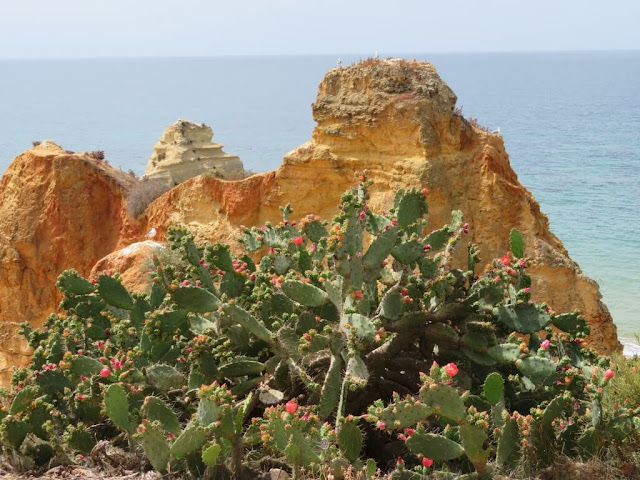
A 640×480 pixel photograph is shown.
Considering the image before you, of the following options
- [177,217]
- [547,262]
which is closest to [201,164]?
[177,217]

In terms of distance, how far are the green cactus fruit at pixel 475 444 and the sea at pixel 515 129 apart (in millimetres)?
12795

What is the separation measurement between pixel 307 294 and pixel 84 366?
1.63m

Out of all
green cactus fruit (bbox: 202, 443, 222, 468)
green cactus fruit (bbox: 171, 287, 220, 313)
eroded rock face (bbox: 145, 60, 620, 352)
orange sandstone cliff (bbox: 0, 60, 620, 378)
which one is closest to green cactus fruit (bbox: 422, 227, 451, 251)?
green cactus fruit (bbox: 171, 287, 220, 313)

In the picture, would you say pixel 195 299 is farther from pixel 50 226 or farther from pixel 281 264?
pixel 50 226

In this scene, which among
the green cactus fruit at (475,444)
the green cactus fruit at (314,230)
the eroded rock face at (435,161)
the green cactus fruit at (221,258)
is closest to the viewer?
the green cactus fruit at (475,444)

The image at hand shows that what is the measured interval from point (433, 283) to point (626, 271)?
91.2 feet

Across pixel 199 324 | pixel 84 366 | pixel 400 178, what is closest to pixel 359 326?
pixel 199 324

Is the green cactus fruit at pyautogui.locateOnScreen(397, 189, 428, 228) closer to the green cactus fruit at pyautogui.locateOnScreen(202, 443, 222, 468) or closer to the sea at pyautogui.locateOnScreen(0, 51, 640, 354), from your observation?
the green cactus fruit at pyautogui.locateOnScreen(202, 443, 222, 468)

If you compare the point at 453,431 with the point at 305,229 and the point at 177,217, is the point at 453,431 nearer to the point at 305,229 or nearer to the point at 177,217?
the point at 305,229

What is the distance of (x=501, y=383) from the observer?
17.1ft

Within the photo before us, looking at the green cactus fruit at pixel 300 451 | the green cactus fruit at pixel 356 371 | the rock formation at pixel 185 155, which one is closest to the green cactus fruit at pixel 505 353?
the green cactus fruit at pixel 356 371

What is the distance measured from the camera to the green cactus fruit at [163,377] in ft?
19.6

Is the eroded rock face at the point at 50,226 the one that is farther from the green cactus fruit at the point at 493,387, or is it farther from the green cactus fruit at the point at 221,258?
the green cactus fruit at the point at 493,387

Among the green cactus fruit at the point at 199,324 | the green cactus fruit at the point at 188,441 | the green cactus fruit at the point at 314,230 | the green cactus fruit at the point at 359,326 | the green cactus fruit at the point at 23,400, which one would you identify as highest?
the green cactus fruit at the point at 314,230
